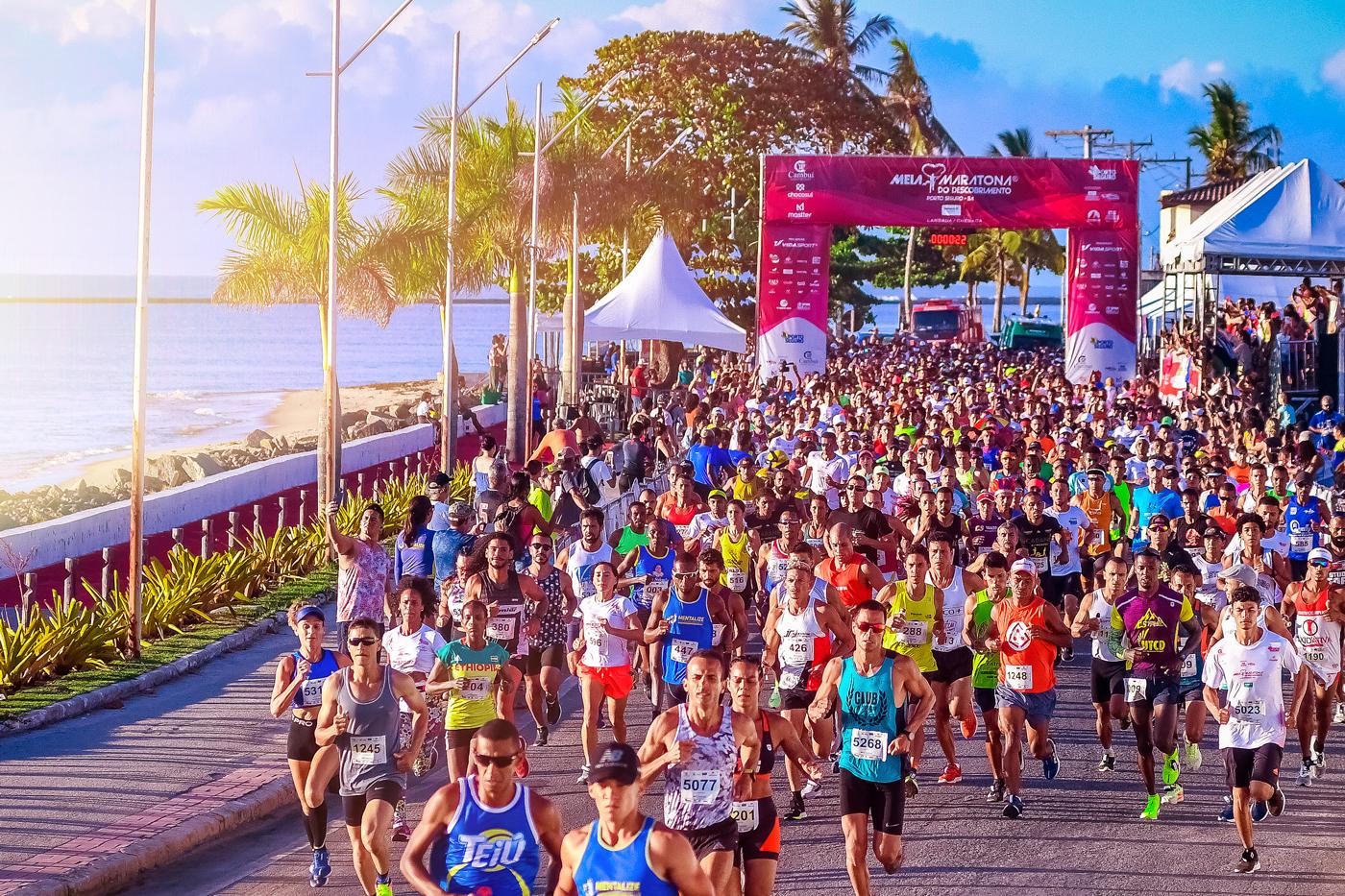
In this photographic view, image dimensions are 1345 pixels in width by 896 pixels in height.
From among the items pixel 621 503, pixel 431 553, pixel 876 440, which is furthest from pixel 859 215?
pixel 431 553

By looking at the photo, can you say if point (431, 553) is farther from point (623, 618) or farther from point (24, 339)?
point (24, 339)

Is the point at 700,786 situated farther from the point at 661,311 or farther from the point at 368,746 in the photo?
the point at 661,311

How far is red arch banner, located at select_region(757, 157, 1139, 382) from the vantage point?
39250 millimetres

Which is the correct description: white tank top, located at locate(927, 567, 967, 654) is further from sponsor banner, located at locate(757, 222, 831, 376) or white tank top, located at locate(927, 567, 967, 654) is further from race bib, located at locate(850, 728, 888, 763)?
sponsor banner, located at locate(757, 222, 831, 376)

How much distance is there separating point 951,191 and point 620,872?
35041mm

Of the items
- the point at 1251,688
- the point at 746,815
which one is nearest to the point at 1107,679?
the point at 1251,688

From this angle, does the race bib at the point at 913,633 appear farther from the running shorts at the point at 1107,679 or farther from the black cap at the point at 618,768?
the black cap at the point at 618,768

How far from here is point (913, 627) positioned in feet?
36.9

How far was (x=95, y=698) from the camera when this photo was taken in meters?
13.2

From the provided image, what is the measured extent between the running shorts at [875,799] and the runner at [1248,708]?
2052mm

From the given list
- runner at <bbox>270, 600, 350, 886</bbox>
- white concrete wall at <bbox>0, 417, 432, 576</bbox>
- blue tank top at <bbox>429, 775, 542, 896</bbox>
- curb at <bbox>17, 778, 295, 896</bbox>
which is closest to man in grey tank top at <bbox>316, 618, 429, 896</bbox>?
runner at <bbox>270, 600, 350, 886</bbox>

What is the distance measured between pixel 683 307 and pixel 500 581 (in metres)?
22.0

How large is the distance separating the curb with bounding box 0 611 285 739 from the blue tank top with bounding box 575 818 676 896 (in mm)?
7477

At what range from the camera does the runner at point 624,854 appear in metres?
5.87
